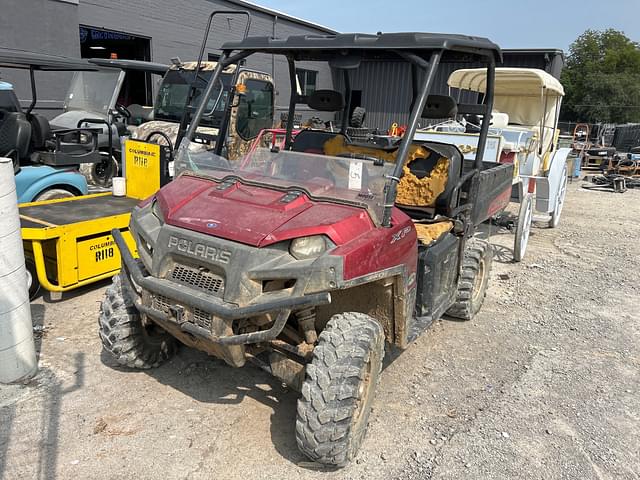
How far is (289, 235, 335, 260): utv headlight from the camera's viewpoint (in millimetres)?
2746

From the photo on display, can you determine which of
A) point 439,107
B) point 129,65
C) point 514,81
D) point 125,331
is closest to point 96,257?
point 125,331

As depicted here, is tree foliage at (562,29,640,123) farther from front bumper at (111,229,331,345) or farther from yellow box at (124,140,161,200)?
front bumper at (111,229,331,345)

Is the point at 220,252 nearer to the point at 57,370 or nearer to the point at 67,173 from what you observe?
the point at 57,370

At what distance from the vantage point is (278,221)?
2814 millimetres

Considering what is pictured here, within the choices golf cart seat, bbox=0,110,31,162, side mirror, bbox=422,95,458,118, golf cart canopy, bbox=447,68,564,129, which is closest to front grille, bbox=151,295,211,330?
side mirror, bbox=422,95,458,118

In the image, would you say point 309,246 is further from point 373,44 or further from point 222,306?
point 373,44

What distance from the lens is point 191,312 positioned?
9.20 ft

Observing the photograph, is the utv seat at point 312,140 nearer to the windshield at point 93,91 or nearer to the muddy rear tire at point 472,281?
the muddy rear tire at point 472,281

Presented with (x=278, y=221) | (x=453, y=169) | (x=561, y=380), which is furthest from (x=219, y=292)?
(x=561, y=380)

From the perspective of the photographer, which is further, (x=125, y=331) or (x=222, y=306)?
(x=125, y=331)

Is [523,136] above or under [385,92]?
under

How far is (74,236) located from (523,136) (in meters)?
6.16

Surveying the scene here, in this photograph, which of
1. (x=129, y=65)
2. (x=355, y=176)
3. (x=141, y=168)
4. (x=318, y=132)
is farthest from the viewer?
(x=129, y=65)

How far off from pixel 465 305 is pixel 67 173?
447cm
